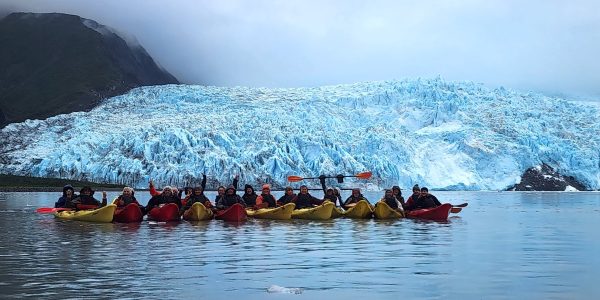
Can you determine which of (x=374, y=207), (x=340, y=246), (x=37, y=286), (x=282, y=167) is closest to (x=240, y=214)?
(x=374, y=207)

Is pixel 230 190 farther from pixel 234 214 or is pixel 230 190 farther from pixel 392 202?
pixel 392 202

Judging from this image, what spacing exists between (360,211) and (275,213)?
8.39 feet

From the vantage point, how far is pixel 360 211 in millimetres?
20453

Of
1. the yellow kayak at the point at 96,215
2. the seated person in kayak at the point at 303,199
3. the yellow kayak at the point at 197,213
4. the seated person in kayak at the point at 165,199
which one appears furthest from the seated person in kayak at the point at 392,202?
the yellow kayak at the point at 96,215

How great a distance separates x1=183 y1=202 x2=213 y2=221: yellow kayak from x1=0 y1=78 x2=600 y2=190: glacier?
115 feet

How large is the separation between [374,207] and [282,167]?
114 feet

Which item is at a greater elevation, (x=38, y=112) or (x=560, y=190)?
(x=38, y=112)

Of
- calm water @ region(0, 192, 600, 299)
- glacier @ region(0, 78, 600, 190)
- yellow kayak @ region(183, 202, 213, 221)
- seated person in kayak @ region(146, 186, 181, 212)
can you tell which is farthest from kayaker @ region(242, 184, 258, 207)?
glacier @ region(0, 78, 600, 190)

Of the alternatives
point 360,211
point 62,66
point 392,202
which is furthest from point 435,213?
point 62,66

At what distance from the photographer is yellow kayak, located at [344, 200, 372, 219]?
66.6 feet

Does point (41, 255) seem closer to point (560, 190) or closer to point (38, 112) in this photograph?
point (560, 190)

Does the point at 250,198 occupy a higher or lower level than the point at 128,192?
lower

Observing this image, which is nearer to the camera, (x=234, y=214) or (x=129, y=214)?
(x=129, y=214)

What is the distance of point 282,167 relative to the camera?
2176 inches
